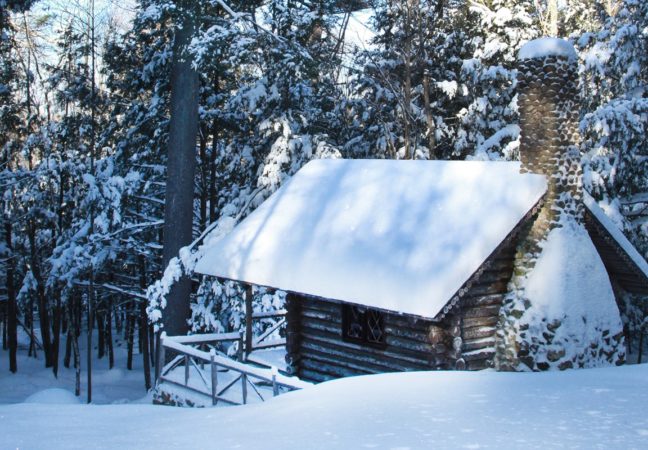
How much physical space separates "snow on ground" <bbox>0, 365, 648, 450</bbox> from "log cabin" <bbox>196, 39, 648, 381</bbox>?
2.10 m

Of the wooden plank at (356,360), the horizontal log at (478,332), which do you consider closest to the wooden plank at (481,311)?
the horizontal log at (478,332)

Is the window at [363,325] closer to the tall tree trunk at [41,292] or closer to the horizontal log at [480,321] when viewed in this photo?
the horizontal log at [480,321]

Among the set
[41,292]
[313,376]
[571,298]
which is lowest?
[41,292]

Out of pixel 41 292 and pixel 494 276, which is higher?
pixel 494 276

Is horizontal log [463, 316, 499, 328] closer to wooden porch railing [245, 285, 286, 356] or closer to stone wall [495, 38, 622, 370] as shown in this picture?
stone wall [495, 38, 622, 370]

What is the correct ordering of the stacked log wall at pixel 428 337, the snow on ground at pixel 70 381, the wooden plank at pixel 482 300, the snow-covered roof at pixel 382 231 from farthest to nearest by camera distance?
the snow on ground at pixel 70 381 → the wooden plank at pixel 482 300 → the stacked log wall at pixel 428 337 → the snow-covered roof at pixel 382 231

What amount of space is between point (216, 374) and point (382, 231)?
442 cm

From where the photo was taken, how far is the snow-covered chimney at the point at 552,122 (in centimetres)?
1261

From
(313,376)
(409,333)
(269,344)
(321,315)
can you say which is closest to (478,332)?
(409,333)

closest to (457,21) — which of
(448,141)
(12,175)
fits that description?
(448,141)

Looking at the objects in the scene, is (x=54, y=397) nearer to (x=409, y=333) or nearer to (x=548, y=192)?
(x=409, y=333)

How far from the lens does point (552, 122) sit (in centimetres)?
1291

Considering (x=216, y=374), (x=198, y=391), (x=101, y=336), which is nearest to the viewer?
(x=216, y=374)

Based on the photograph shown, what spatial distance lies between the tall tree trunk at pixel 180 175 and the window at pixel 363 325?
5915 mm
